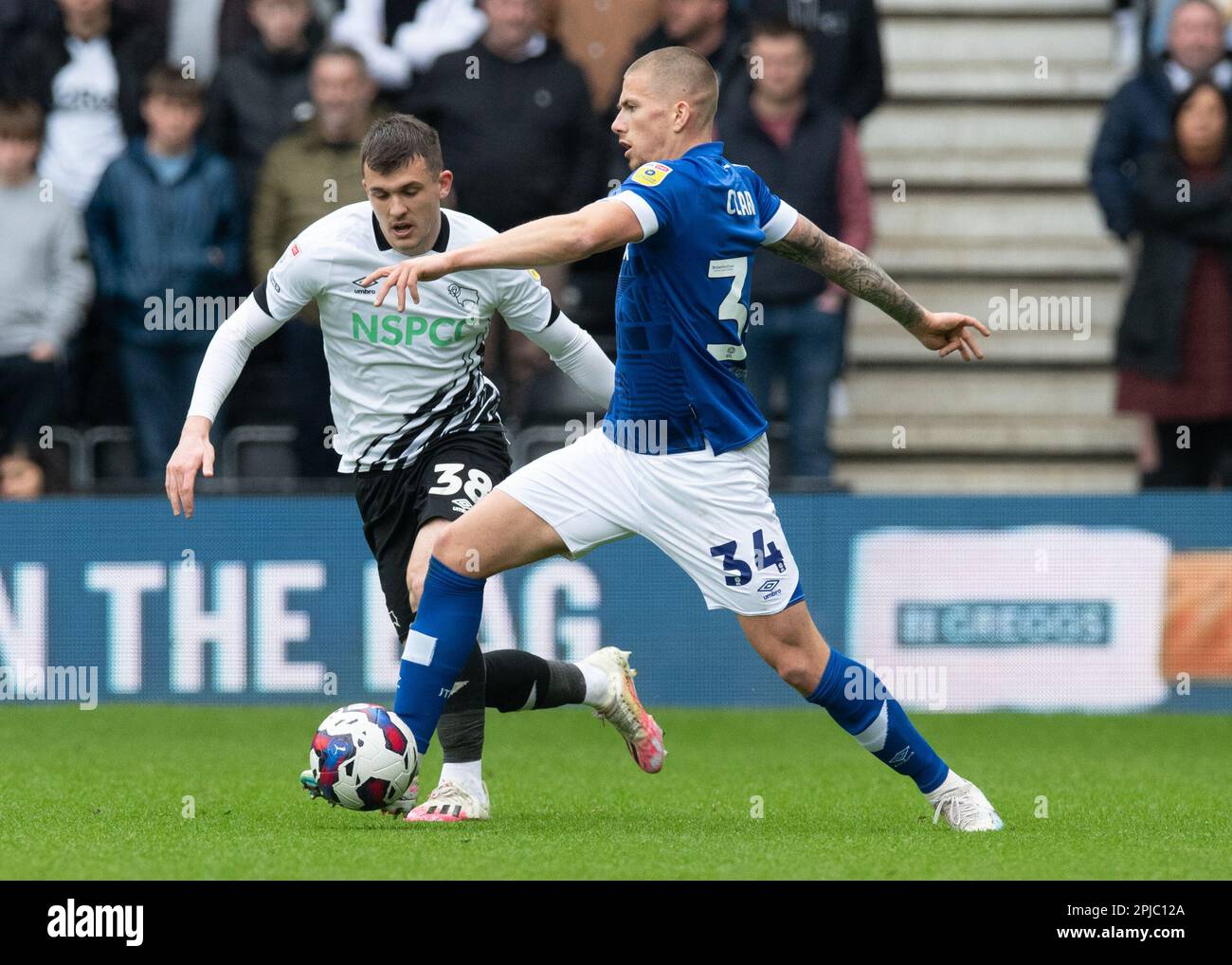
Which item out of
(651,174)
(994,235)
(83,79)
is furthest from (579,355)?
(994,235)

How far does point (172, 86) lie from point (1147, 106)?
210 inches

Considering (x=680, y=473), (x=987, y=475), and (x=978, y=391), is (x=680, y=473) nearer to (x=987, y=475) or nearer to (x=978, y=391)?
(x=987, y=475)

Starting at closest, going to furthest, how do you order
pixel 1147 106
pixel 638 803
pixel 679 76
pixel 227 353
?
pixel 679 76, pixel 227 353, pixel 638 803, pixel 1147 106

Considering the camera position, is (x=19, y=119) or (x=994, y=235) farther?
(x=994, y=235)

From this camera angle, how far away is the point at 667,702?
35.6 feet

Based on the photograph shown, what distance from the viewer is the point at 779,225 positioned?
20.7ft

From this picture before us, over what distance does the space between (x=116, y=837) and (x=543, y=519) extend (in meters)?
1.54

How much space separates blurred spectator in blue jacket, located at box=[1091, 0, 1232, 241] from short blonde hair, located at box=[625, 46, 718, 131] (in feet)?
19.3

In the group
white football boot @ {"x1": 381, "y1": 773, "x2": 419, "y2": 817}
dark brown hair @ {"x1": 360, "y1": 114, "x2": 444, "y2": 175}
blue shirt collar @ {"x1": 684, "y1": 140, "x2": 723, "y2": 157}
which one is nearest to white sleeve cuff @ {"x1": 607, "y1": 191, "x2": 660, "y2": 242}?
blue shirt collar @ {"x1": 684, "y1": 140, "x2": 723, "y2": 157}

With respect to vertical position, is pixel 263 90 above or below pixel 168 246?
above

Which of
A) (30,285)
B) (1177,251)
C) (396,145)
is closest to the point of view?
(396,145)

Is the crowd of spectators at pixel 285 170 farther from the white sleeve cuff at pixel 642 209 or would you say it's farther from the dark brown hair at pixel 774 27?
the white sleeve cuff at pixel 642 209

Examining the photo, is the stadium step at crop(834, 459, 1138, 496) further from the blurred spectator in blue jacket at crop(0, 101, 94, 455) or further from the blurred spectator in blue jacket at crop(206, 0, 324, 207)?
the blurred spectator in blue jacket at crop(0, 101, 94, 455)

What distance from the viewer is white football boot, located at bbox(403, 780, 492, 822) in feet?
21.5
